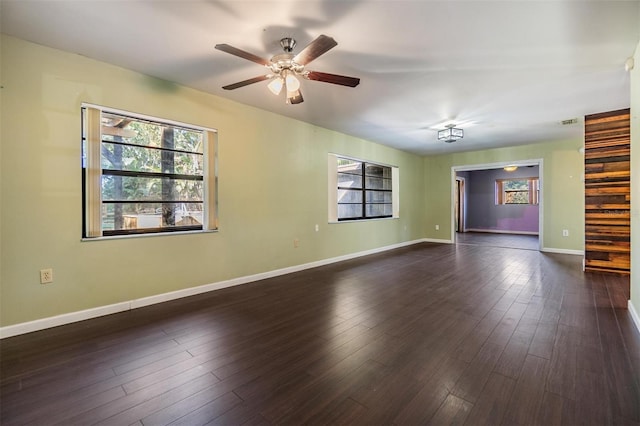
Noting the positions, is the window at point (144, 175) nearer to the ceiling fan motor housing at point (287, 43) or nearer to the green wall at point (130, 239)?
the green wall at point (130, 239)

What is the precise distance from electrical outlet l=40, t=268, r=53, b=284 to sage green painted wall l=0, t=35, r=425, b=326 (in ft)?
0.10

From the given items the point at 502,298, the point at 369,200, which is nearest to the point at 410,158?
the point at 369,200

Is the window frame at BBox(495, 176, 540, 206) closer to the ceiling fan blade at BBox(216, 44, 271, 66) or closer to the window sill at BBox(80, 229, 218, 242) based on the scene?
the window sill at BBox(80, 229, 218, 242)

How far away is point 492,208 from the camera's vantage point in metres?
10.5

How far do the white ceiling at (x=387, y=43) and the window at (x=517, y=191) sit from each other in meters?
6.51

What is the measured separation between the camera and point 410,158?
768cm

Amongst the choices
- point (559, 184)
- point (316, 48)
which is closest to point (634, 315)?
point (316, 48)

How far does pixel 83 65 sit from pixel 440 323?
4149 mm

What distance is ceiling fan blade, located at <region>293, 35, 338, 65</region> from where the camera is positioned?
1.86 m

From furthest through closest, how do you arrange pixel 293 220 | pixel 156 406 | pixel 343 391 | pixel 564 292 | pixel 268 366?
pixel 293 220
pixel 564 292
pixel 268 366
pixel 343 391
pixel 156 406

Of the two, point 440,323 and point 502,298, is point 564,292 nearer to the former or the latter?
point 502,298

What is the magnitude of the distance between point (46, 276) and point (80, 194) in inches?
30.7

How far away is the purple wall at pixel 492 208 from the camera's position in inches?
384

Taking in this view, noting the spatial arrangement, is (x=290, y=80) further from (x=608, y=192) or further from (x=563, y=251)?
(x=563, y=251)
